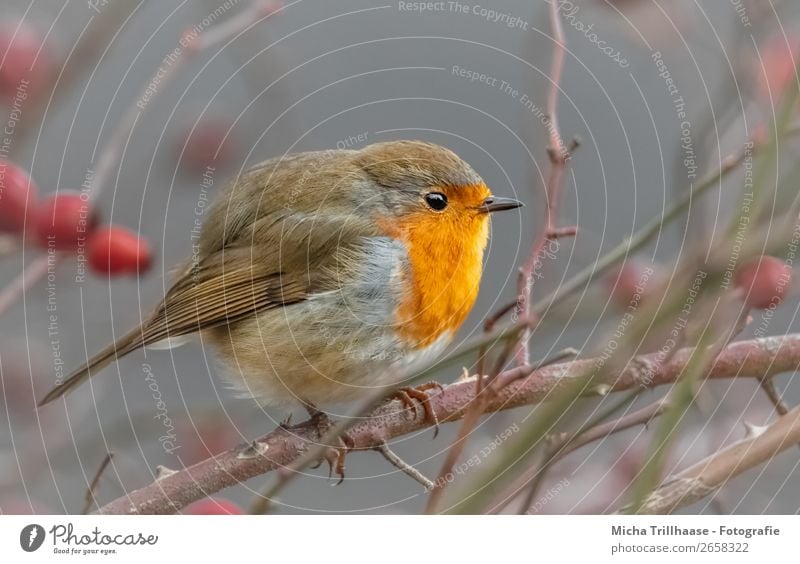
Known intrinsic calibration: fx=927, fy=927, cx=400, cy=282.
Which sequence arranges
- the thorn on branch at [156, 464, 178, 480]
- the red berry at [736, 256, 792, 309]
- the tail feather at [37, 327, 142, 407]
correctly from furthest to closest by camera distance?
the tail feather at [37, 327, 142, 407] → the thorn on branch at [156, 464, 178, 480] → the red berry at [736, 256, 792, 309]

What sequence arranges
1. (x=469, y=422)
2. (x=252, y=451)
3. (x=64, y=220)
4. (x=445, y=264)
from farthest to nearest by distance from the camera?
(x=445, y=264) → (x=252, y=451) → (x=64, y=220) → (x=469, y=422)

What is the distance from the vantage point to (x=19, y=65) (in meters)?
1.03

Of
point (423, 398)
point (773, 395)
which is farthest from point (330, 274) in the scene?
point (773, 395)

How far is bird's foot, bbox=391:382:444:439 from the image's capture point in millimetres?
1098

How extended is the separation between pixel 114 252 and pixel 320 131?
0.29 meters

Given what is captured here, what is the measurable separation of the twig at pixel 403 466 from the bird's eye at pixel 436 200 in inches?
12.2

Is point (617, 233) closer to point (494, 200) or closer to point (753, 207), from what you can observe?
point (494, 200)

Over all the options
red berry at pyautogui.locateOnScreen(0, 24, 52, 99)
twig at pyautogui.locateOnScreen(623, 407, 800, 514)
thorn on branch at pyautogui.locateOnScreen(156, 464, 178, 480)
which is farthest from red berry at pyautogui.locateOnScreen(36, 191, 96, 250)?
twig at pyautogui.locateOnScreen(623, 407, 800, 514)

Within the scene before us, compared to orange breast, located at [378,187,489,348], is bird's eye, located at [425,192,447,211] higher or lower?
higher

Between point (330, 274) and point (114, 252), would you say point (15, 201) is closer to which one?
point (114, 252)

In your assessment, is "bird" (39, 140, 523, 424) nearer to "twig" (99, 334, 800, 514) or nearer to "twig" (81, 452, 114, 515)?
"twig" (99, 334, 800, 514)

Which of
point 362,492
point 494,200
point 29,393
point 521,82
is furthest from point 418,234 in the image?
point 29,393

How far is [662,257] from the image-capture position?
1.00 meters
